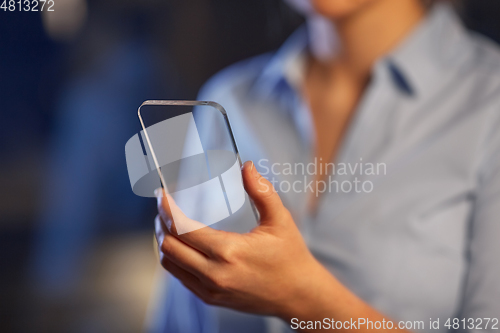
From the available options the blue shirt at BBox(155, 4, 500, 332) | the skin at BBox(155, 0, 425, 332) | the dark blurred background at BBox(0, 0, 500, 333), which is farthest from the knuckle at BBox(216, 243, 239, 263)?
the dark blurred background at BBox(0, 0, 500, 333)

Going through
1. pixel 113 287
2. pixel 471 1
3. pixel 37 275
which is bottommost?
pixel 113 287

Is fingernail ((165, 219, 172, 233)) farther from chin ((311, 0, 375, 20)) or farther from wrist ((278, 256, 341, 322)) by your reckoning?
chin ((311, 0, 375, 20))

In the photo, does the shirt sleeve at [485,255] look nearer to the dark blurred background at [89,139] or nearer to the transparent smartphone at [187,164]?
the transparent smartphone at [187,164]

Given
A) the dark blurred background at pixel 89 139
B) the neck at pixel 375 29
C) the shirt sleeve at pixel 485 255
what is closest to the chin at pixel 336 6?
the neck at pixel 375 29

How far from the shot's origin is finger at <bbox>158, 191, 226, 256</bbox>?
0.68 ft

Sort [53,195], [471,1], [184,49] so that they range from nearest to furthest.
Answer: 1. [471,1]
2. [184,49]
3. [53,195]

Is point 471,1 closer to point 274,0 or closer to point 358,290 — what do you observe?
point 274,0

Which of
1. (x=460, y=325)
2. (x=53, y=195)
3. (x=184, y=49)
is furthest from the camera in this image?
(x=53, y=195)

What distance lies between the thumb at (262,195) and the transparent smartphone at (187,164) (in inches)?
0.6

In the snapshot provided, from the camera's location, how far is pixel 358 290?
350 millimetres

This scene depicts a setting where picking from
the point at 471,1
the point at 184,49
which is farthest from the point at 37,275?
the point at 471,1

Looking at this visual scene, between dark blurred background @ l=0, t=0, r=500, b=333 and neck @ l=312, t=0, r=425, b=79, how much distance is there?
0.28 meters

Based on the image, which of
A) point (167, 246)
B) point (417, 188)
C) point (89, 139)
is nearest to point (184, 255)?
point (167, 246)

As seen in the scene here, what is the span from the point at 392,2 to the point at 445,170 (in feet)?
0.57
